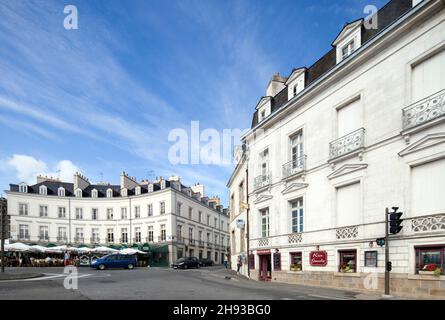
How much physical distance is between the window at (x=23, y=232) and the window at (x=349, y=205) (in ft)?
148

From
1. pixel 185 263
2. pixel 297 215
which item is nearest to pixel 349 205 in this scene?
pixel 297 215

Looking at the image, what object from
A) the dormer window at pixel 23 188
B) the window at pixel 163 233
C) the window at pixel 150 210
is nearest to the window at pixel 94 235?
the window at pixel 150 210

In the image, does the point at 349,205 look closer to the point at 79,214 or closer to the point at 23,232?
the point at 79,214

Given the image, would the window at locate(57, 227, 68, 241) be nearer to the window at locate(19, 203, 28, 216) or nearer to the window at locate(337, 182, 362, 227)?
the window at locate(19, 203, 28, 216)

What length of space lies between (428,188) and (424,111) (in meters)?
2.51

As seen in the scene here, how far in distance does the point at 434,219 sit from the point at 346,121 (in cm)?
567

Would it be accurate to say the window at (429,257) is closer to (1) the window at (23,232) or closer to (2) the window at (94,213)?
(2) the window at (94,213)

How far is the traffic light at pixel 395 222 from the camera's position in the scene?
444 inches

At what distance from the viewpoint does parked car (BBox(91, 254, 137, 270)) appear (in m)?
29.3

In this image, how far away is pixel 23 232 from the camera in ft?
154

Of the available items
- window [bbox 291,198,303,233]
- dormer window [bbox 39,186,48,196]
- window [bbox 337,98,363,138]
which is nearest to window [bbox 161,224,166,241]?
dormer window [bbox 39,186,48,196]
